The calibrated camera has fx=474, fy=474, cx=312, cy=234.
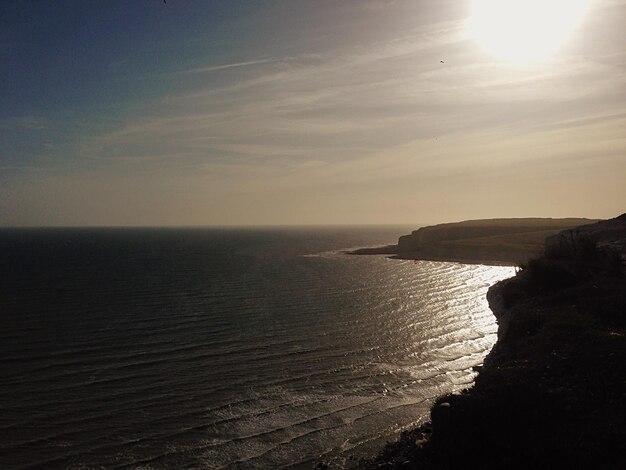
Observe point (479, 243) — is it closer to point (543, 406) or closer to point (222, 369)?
point (222, 369)

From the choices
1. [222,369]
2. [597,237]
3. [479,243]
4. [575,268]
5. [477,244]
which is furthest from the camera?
[479,243]

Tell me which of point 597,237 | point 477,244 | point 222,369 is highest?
point 597,237

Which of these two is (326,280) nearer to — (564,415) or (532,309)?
(532,309)

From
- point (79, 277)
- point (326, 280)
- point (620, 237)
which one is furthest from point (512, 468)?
point (79, 277)

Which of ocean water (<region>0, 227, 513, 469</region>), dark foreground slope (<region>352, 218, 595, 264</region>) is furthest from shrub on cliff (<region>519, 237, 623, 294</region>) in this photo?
dark foreground slope (<region>352, 218, 595, 264</region>)

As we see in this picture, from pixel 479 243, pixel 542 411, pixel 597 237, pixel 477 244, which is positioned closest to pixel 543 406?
pixel 542 411

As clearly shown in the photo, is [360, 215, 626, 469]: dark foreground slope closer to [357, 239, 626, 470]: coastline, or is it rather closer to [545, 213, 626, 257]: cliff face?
[357, 239, 626, 470]: coastline

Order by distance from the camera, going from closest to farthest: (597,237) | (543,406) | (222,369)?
(543,406) < (222,369) < (597,237)
